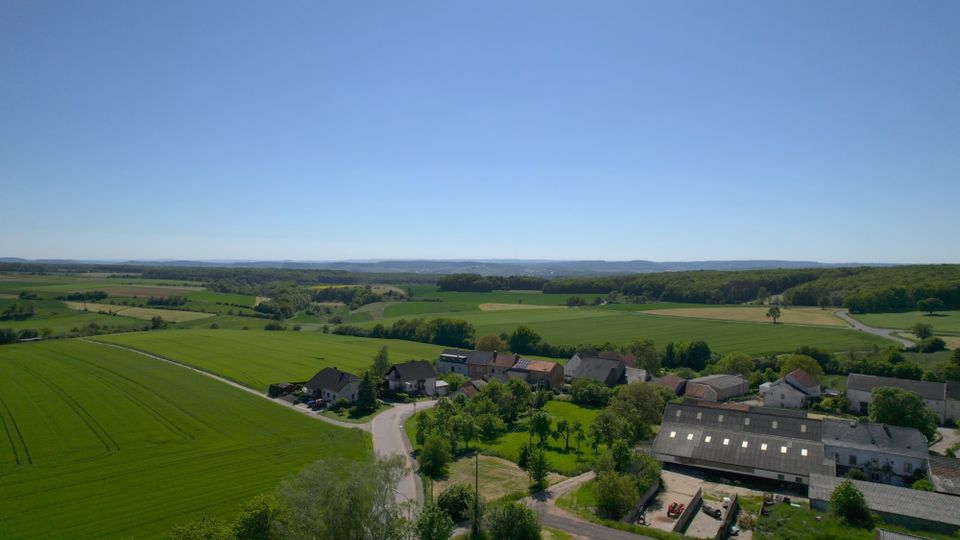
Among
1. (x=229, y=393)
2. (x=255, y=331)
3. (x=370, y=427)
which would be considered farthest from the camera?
(x=255, y=331)

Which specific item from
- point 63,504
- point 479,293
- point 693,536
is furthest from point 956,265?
point 63,504

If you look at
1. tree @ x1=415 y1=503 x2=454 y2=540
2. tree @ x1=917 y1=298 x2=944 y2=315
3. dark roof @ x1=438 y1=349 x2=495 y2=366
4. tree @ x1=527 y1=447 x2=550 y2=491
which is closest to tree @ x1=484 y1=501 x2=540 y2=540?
tree @ x1=415 y1=503 x2=454 y2=540

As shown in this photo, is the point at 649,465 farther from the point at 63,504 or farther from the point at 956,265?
the point at 956,265

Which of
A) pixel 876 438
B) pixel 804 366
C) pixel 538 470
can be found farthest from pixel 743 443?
pixel 804 366

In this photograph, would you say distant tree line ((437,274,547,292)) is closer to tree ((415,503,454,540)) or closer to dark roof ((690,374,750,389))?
dark roof ((690,374,750,389))

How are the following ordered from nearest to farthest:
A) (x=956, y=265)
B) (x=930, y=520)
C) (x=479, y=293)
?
1. (x=930, y=520)
2. (x=956, y=265)
3. (x=479, y=293)

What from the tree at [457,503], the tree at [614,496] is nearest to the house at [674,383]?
the tree at [614,496]

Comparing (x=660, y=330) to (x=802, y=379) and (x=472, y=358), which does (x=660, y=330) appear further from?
(x=472, y=358)
